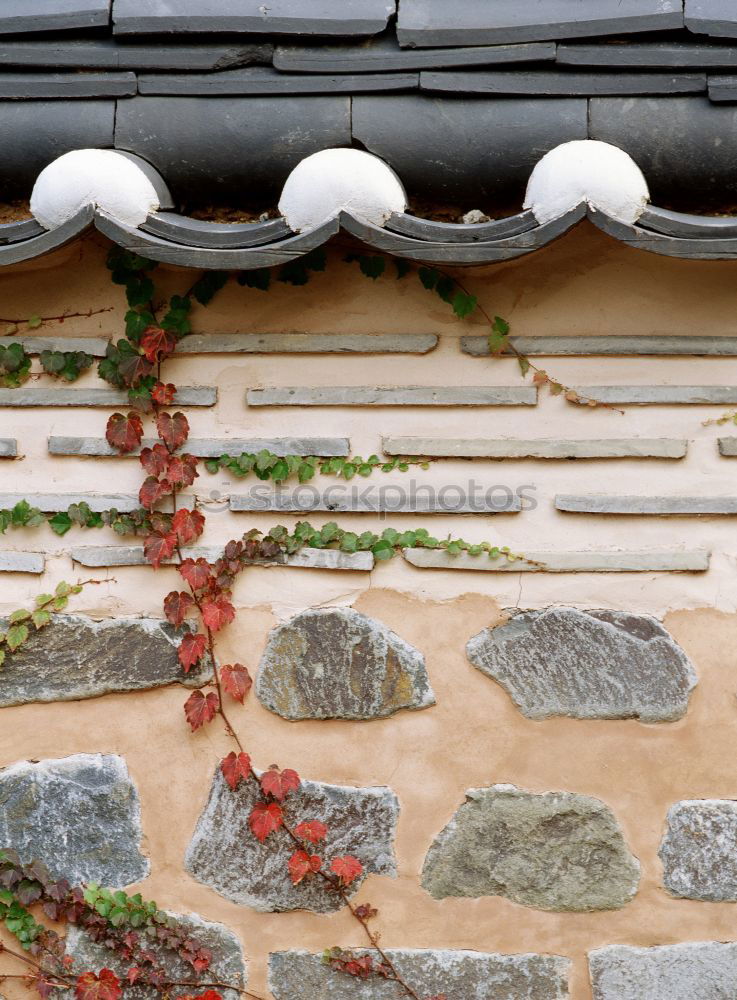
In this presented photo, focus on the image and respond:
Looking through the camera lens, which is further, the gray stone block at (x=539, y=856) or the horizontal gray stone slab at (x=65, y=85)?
the gray stone block at (x=539, y=856)

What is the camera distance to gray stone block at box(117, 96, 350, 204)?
73.2 inches

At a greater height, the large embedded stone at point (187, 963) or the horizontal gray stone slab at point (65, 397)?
the horizontal gray stone slab at point (65, 397)

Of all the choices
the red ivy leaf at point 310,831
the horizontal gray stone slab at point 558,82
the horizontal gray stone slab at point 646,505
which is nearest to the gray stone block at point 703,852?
the horizontal gray stone slab at point 646,505

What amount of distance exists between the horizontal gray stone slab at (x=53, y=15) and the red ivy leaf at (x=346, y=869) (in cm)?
185

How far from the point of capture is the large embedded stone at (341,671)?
2.07m

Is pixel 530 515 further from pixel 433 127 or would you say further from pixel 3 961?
pixel 3 961

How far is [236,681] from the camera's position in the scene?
6.80 feet

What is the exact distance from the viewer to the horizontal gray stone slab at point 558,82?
1.84 meters

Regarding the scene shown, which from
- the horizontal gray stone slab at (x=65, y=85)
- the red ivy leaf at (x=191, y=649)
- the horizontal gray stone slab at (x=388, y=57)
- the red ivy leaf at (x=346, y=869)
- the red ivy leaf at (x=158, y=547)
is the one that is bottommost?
the red ivy leaf at (x=346, y=869)

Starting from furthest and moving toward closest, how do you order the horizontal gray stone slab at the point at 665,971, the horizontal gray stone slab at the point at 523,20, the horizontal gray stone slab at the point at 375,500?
the horizontal gray stone slab at the point at 375,500
the horizontal gray stone slab at the point at 665,971
the horizontal gray stone slab at the point at 523,20

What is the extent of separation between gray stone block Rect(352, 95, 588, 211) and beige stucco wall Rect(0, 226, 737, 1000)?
260mm

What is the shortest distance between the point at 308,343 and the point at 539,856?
127cm

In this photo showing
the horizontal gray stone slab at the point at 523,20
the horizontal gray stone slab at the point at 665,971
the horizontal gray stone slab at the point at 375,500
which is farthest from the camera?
the horizontal gray stone slab at the point at 375,500

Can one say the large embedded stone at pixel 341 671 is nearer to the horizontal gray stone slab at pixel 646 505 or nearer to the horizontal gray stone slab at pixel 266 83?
the horizontal gray stone slab at pixel 646 505
